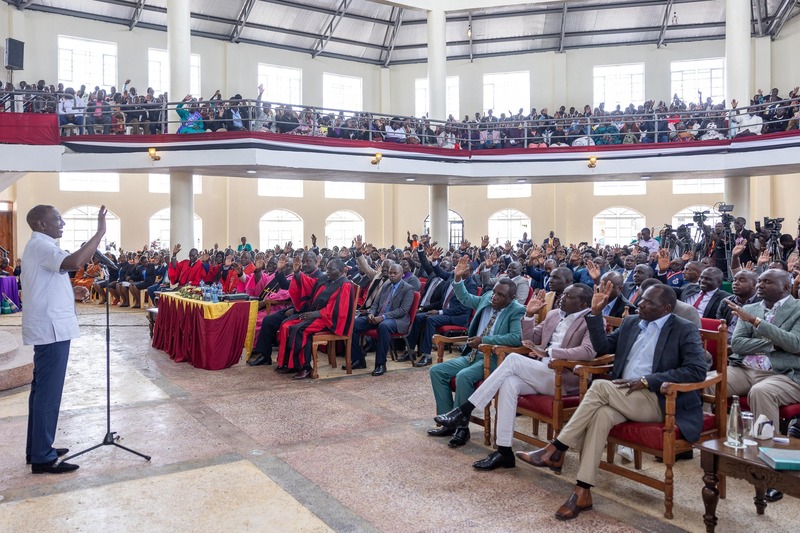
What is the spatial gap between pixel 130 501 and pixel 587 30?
2184cm

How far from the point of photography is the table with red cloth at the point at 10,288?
546 inches

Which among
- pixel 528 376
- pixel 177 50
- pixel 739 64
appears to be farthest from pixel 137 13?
pixel 528 376

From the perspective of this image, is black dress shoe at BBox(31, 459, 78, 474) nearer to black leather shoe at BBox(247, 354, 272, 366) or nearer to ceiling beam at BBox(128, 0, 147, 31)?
black leather shoe at BBox(247, 354, 272, 366)

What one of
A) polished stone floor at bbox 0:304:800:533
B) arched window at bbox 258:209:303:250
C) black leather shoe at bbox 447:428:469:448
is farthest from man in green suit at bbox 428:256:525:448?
arched window at bbox 258:209:303:250

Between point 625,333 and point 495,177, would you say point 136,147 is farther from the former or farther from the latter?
point 625,333

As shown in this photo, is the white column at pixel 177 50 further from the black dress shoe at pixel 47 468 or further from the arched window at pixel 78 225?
the black dress shoe at pixel 47 468

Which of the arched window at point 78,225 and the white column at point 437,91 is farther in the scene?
the arched window at point 78,225

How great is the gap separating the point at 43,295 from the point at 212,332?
3476mm

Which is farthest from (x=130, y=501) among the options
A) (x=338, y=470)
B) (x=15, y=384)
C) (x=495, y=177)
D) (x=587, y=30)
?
(x=587, y=30)

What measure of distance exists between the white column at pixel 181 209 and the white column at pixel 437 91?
21.8 feet

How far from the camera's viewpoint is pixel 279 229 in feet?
73.0

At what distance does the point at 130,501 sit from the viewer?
3.91 metres

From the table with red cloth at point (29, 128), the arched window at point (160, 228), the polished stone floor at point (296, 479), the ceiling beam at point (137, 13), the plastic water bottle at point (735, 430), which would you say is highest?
the ceiling beam at point (137, 13)

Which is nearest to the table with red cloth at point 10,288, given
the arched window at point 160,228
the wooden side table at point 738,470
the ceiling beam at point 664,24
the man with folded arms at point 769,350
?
the arched window at point 160,228
